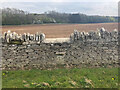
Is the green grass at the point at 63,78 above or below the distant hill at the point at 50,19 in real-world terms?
below

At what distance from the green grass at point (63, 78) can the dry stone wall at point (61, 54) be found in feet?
1.48

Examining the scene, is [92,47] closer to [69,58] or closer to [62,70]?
[69,58]

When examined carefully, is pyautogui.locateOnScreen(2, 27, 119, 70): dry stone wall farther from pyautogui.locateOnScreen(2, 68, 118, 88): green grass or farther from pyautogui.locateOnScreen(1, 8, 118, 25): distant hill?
pyautogui.locateOnScreen(1, 8, 118, 25): distant hill

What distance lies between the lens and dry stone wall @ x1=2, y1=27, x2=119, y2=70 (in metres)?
6.86

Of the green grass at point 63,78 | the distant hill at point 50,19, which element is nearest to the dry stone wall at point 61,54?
the green grass at point 63,78

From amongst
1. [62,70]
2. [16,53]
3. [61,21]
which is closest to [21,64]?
[16,53]

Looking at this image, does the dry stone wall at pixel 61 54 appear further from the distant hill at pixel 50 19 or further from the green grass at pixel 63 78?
the distant hill at pixel 50 19

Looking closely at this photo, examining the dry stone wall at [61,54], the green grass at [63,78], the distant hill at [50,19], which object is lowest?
the green grass at [63,78]

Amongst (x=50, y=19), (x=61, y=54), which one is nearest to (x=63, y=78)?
(x=61, y=54)

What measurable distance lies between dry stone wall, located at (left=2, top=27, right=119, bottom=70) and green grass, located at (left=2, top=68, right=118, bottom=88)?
45cm

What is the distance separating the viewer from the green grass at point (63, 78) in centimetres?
540

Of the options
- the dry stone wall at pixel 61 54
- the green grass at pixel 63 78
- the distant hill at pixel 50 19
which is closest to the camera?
the green grass at pixel 63 78

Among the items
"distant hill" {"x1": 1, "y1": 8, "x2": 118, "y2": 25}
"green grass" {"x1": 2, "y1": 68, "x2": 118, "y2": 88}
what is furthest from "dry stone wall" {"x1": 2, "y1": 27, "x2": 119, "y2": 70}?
"distant hill" {"x1": 1, "y1": 8, "x2": 118, "y2": 25}

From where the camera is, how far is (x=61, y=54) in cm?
703
